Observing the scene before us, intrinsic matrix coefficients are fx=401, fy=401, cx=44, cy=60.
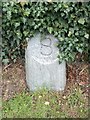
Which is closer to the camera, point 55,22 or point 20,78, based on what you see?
point 55,22

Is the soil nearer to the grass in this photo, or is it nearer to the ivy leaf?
the grass

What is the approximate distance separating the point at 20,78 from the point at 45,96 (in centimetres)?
49

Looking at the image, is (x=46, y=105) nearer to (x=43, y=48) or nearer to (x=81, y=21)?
(x=43, y=48)

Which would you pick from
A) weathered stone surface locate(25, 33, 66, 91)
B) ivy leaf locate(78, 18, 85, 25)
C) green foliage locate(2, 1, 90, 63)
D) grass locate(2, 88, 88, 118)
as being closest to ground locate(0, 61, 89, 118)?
grass locate(2, 88, 88, 118)

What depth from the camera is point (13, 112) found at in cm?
464

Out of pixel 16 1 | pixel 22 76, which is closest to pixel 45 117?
pixel 22 76

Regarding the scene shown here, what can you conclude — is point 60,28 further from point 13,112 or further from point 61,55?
point 13,112

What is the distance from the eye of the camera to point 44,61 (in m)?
4.83

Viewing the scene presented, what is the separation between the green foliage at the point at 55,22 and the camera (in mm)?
4691

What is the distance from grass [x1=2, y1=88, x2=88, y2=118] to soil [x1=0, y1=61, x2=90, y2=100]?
0.11 m

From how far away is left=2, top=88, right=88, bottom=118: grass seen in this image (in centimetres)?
462

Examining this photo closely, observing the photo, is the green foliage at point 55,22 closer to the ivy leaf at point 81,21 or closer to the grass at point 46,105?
the ivy leaf at point 81,21

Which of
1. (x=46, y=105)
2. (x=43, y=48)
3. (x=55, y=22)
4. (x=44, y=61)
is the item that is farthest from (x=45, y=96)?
(x=55, y=22)

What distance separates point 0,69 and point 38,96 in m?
0.73
